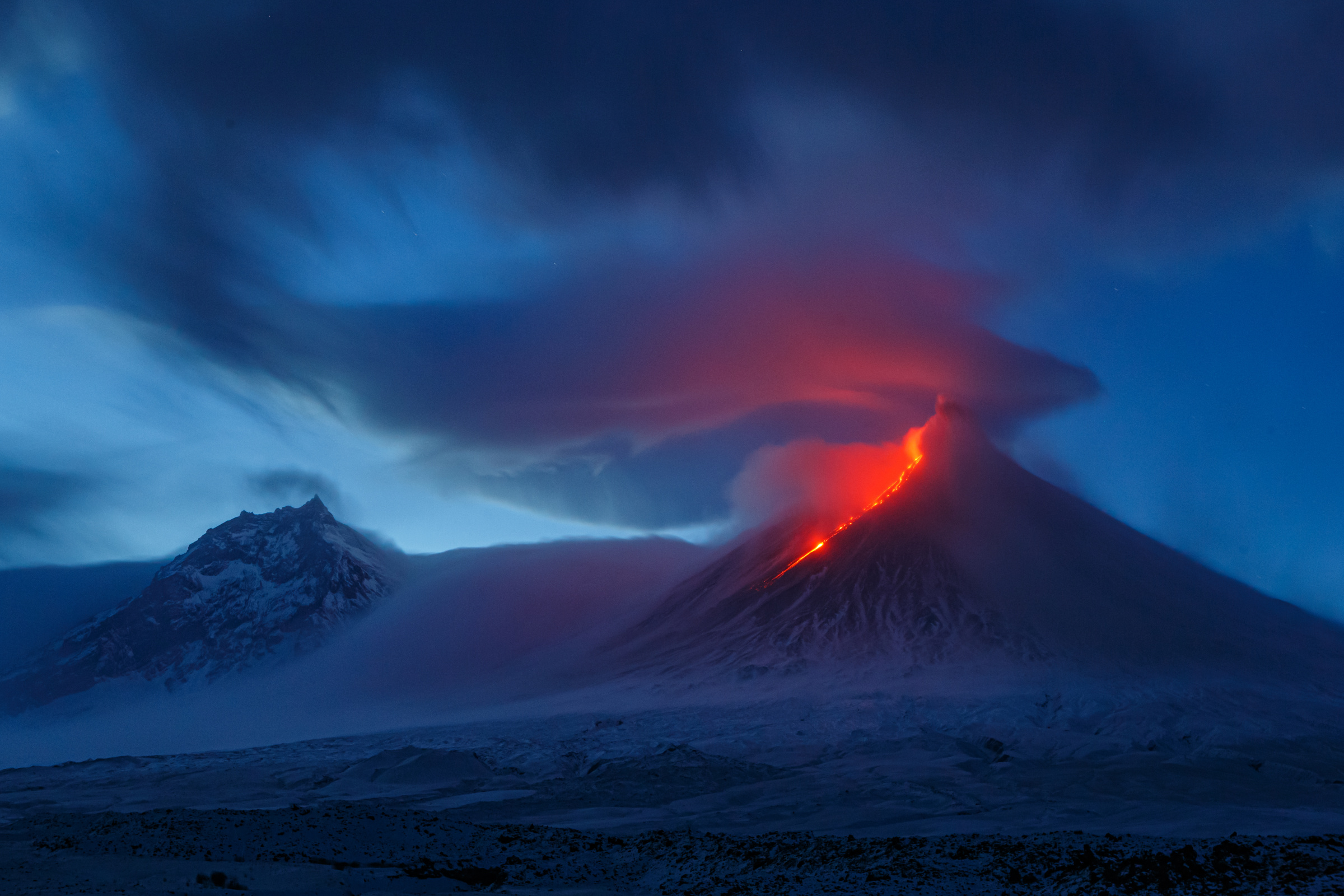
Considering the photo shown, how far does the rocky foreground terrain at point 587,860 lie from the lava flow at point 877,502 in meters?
110

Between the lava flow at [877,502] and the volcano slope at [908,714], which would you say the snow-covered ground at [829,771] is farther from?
the lava flow at [877,502]

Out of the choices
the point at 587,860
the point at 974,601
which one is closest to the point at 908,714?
the point at 974,601

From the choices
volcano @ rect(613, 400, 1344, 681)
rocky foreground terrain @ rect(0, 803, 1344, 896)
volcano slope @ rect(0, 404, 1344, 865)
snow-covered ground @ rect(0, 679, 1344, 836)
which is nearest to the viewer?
rocky foreground terrain @ rect(0, 803, 1344, 896)

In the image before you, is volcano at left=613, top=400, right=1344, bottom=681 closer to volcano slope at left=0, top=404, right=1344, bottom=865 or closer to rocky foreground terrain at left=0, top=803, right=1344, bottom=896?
volcano slope at left=0, top=404, right=1344, bottom=865

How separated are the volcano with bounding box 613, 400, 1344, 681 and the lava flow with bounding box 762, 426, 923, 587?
2.80 ft

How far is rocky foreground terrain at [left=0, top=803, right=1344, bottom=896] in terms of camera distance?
21.4m

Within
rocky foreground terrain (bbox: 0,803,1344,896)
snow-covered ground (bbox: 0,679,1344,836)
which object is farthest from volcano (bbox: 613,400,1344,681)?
rocky foreground terrain (bbox: 0,803,1344,896)

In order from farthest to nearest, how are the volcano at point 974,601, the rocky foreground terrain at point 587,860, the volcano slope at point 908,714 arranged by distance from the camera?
the volcano at point 974,601 → the volcano slope at point 908,714 → the rocky foreground terrain at point 587,860

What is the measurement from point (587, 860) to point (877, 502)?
13742 cm

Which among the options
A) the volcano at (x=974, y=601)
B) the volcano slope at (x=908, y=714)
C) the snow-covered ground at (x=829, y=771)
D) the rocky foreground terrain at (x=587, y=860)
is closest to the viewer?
the rocky foreground terrain at (x=587, y=860)

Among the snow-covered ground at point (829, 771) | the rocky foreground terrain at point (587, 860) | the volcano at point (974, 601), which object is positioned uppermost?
the volcano at point (974, 601)

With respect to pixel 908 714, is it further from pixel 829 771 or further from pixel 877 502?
pixel 877 502

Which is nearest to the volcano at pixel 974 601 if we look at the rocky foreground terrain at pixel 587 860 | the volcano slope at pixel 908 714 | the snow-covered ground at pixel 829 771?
the volcano slope at pixel 908 714

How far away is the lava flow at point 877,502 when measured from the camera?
142 meters
